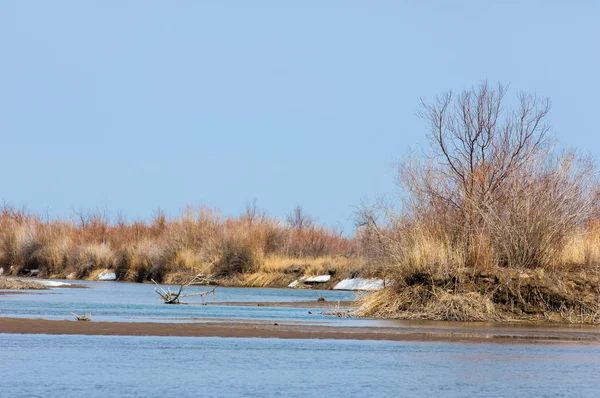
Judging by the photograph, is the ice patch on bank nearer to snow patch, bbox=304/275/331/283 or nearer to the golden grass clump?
snow patch, bbox=304/275/331/283

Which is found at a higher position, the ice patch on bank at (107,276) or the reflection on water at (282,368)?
the ice patch on bank at (107,276)

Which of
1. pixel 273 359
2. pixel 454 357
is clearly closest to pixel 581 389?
pixel 454 357

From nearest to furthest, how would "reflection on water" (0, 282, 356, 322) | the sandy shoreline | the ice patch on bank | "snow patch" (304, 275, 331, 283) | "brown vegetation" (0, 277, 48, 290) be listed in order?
1. the sandy shoreline
2. "reflection on water" (0, 282, 356, 322)
3. "brown vegetation" (0, 277, 48, 290)
4. "snow patch" (304, 275, 331, 283)
5. the ice patch on bank

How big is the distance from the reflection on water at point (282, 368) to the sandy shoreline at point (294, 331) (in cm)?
105

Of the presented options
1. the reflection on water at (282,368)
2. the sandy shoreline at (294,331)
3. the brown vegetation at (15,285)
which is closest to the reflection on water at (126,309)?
the sandy shoreline at (294,331)

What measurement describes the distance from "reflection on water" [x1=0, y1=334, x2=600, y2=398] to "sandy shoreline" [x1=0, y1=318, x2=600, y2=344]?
1049 millimetres

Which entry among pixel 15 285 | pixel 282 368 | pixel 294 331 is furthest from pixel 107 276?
pixel 282 368

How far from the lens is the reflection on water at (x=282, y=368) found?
45.6 feet

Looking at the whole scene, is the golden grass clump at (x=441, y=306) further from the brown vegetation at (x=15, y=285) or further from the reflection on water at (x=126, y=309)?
the brown vegetation at (x=15, y=285)

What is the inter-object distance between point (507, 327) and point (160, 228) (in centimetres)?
4323

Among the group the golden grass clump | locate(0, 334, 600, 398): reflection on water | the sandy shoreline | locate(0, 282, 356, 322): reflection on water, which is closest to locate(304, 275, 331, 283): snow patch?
locate(0, 282, 356, 322): reflection on water

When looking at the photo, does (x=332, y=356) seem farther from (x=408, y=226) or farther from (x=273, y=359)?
(x=408, y=226)

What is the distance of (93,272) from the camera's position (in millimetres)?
61812

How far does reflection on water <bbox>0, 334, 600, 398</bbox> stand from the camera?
1391cm
